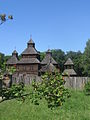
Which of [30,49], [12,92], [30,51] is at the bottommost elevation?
[12,92]

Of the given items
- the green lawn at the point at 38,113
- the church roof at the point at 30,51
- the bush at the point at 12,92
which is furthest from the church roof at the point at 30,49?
the bush at the point at 12,92

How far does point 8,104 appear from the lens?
15.0m

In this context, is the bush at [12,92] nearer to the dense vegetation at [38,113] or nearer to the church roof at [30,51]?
the dense vegetation at [38,113]

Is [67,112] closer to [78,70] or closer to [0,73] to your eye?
[0,73]

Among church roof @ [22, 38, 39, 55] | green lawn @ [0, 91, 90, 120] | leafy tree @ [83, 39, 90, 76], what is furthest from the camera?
leafy tree @ [83, 39, 90, 76]

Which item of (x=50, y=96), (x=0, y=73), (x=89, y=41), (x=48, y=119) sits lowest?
(x=48, y=119)

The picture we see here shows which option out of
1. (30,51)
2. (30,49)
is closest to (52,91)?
(30,51)

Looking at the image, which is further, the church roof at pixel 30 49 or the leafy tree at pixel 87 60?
the leafy tree at pixel 87 60

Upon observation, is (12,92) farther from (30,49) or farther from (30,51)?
(30,49)

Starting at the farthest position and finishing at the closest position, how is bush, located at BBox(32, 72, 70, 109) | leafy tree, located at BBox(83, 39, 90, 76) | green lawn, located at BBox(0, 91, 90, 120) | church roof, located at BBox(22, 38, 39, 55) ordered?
leafy tree, located at BBox(83, 39, 90, 76) < church roof, located at BBox(22, 38, 39, 55) < green lawn, located at BBox(0, 91, 90, 120) < bush, located at BBox(32, 72, 70, 109)

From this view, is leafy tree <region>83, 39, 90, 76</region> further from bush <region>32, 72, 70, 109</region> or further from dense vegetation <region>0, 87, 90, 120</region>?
bush <region>32, 72, 70, 109</region>

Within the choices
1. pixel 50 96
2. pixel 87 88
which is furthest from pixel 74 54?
pixel 50 96

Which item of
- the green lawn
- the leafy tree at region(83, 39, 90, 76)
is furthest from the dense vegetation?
the leafy tree at region(83, 39, 90, 76)

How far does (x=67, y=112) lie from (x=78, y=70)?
63312mm
